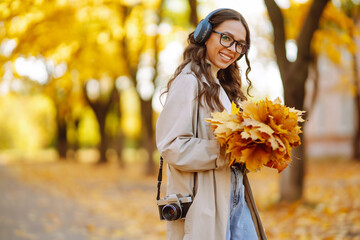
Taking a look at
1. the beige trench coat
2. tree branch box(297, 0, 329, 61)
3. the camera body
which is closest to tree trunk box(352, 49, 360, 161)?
tree branch box(297, 0, 329, 61)

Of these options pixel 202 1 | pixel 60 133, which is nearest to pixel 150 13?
pixel 202 1

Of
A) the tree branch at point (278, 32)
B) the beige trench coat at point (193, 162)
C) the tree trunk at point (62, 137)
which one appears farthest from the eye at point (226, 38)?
the tree trunk at point (62, 137)

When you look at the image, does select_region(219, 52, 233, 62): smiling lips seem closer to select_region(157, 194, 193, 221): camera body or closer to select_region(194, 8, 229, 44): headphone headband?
select_region(194, 8, 229, 44): headphone headband

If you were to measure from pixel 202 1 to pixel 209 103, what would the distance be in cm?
1299

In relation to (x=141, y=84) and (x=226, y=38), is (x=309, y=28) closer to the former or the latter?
(x=226, y=38)

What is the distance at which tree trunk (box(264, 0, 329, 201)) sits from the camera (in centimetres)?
732

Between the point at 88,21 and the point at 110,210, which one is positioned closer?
the point at 110,210

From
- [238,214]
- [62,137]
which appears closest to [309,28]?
[238,214]

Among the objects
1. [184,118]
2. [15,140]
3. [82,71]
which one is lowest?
[15,140]

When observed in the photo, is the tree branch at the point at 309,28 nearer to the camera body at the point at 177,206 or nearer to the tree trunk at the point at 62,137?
the camera body at the point at 177,206

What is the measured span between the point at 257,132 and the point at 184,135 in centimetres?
42

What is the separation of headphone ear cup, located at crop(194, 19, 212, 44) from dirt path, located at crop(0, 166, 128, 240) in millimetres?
4936

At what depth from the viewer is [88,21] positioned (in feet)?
43.2

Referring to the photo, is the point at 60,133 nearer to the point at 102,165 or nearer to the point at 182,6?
the point at 102,165
